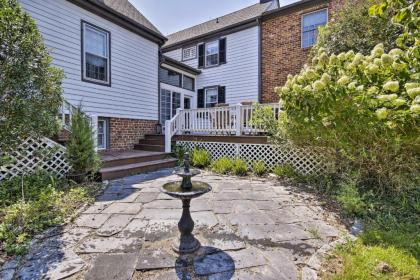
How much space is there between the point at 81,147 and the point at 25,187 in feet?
3.92

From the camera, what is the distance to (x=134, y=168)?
248 inches

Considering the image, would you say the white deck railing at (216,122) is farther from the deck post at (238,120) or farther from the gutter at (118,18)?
the gutter at (118,18)

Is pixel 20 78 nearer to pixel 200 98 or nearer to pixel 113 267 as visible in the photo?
pixel 113 267

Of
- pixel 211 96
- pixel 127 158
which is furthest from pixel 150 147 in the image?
pixel 211 96

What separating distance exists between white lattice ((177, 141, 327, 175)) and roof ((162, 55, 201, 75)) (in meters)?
4.14

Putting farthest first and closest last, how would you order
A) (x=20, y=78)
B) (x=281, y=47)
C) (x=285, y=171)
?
(x=281, y=47) → (x=285, y=171) → (x=20, y=78)

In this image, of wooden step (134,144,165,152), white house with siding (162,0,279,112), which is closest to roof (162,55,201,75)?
white house with siding (162,0,279,112)

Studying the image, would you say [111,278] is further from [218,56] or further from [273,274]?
[218,56]

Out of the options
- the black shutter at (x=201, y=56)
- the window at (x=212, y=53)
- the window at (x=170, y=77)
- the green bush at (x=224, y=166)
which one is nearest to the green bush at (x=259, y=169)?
the green bush at (x=224, y=166)

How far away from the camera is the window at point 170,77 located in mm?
10547

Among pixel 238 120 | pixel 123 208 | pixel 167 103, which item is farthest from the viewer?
pixel 167 103

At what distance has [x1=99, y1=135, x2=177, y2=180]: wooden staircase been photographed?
229 inches

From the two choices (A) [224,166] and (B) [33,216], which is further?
(A) [224,166]

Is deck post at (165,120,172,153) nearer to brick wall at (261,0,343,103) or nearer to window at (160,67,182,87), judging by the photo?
window at (160,67,182,87)
